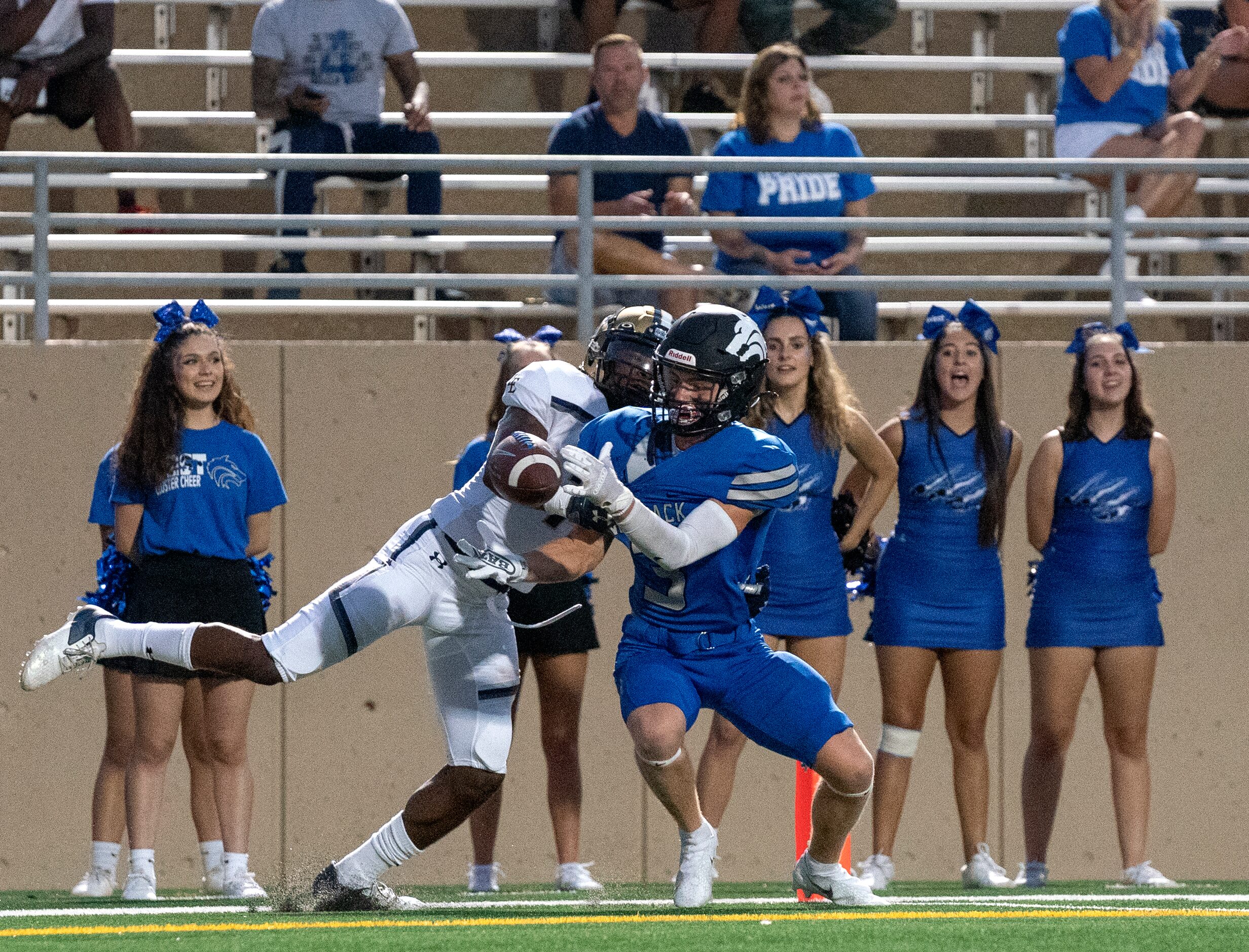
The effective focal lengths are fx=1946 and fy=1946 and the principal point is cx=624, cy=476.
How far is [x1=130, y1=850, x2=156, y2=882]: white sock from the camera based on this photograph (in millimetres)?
6523

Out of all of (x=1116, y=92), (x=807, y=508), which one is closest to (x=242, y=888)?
(x=807, y=508)

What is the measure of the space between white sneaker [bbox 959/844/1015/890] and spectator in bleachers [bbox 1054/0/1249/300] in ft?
10.5

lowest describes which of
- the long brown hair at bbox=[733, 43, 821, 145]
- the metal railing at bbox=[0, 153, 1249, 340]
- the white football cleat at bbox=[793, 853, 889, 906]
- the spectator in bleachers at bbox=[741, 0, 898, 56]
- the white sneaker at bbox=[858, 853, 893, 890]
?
the white sneaker at bbox=[858, 853, 893, 890]

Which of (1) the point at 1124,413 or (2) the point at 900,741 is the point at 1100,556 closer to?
(1) the point at 1124,413

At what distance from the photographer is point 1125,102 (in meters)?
9.45

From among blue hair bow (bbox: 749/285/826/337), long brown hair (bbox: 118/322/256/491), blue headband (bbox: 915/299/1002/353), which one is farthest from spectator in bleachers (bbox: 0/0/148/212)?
blue headband (bbox: 915/299/1002/353)

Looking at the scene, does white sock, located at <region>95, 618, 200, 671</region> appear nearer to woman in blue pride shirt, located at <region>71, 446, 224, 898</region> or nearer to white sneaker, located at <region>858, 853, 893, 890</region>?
woman in blue pride shirt, located at <region>71, 446, 224, 898</region>

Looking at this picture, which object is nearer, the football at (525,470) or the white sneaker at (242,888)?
the football at (525,470)

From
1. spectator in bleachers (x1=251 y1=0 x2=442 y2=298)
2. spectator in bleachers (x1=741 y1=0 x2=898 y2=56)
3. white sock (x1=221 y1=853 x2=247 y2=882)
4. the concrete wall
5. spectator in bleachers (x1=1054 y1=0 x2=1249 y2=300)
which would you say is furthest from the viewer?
spectator in bleachers (x1=741 y1=0 x2=898 y2=56)

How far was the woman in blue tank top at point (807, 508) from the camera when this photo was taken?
23.3 ft

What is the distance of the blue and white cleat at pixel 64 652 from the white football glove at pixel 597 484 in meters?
1.59

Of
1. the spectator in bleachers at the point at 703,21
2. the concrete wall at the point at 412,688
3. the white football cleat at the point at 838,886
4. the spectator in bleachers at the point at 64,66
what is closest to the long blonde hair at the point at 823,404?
the concrete wall at the point at 412,688

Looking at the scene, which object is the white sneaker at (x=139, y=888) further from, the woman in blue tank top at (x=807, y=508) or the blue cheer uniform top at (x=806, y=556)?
the blue cheer uniform top at (x=806, y=556)

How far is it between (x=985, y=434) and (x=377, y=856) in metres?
2.98
